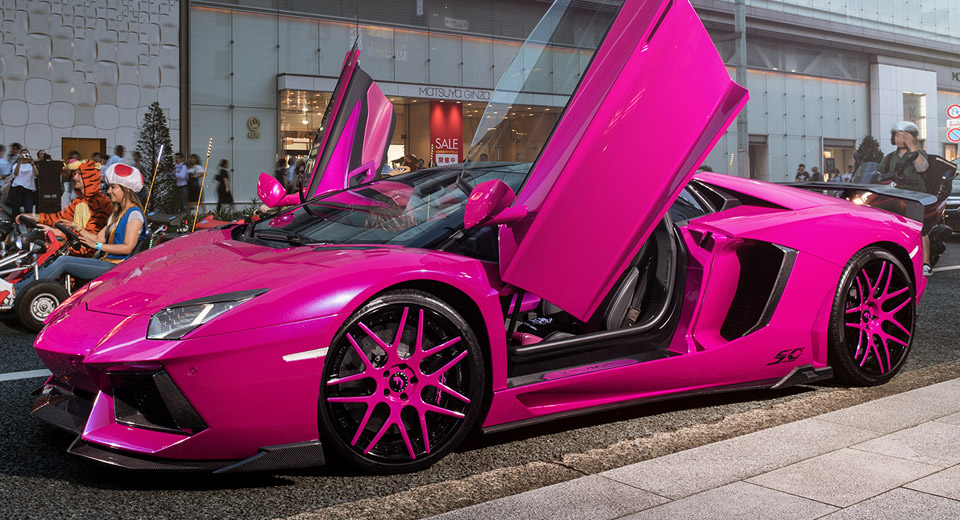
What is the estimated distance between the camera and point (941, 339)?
6.04 m

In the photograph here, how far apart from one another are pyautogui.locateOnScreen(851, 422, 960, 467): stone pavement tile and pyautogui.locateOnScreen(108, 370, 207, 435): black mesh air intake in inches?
96.9

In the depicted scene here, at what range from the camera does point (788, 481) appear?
9.87 feet

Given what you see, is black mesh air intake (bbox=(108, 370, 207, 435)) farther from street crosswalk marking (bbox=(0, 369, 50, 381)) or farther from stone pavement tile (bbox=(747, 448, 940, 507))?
street crosswalk marking (bbox=(0, 369, 50, 381))

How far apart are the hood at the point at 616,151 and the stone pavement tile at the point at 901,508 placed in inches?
51.9

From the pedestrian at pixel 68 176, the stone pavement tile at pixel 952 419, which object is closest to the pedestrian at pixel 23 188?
the pedestrian at pixel 68 176

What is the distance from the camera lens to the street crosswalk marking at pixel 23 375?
501 cm

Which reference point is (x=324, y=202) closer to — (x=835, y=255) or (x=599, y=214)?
(x=599, y=214)

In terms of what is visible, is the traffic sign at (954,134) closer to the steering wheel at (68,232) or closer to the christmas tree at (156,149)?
the christmas tree at (156,149)

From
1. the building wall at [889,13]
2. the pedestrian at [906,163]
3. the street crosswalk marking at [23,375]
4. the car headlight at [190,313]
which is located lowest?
the street crosswalk marking at [23,375]

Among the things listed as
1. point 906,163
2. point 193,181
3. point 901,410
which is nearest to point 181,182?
point 193,181

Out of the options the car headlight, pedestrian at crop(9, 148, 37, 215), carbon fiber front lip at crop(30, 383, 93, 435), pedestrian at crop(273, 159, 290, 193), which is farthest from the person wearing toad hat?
pedestrian at crop(273, 159, 290, 193)

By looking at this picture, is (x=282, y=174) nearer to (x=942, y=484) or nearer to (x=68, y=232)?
(x=68, y=232)

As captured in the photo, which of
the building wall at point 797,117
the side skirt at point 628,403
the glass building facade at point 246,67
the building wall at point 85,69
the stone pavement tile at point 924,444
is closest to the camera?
the stone pavement tile at point 924,444

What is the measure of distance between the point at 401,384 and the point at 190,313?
2.57 ft
